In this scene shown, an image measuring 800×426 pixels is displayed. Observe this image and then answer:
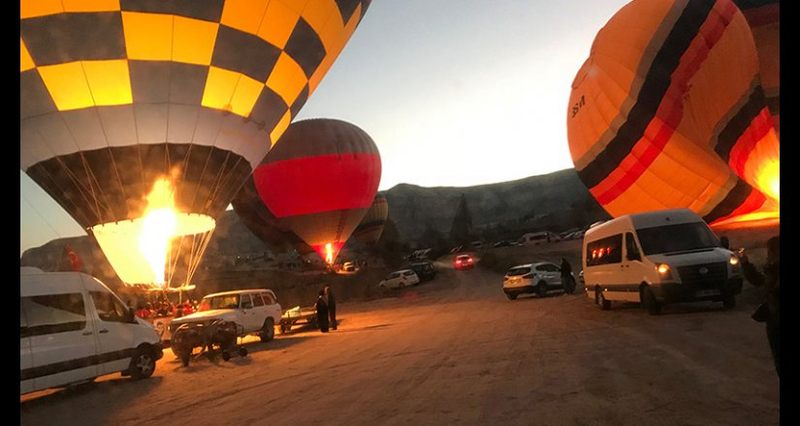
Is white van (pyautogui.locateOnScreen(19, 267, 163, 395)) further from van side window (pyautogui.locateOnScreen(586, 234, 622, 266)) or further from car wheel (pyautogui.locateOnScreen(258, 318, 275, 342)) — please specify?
van side window (pyautogui.locateOnScreen(586, 234, 622, 266))

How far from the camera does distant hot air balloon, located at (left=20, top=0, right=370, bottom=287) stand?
724cm

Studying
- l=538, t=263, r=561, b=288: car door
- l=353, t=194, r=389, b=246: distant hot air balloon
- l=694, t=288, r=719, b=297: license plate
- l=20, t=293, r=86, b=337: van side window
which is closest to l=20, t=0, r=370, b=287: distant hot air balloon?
l=20, t=293, r=86, b=337: van side window

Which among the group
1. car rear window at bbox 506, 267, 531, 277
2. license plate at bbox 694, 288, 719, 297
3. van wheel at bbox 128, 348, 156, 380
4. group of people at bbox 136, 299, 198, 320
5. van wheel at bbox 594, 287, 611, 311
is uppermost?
license plate at bbox 694, 288, 719, 297

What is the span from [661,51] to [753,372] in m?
13.0

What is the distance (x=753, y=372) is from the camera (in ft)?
19.0

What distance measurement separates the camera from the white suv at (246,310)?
13859mm

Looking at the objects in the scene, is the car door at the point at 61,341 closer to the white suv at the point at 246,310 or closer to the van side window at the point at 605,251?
the white suv at the point at 246,310

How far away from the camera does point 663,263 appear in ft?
→ 36.6

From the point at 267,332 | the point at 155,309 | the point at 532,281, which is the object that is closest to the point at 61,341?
the point at 155,309

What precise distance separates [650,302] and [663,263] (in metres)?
0.95

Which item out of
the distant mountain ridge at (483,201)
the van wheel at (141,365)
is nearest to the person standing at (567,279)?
the van wheel at (141,365)

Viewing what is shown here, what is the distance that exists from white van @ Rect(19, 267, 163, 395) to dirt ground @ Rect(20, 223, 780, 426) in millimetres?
333

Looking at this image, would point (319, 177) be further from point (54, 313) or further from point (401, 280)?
point (54, 313)

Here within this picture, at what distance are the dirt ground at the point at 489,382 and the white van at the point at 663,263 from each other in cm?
48
